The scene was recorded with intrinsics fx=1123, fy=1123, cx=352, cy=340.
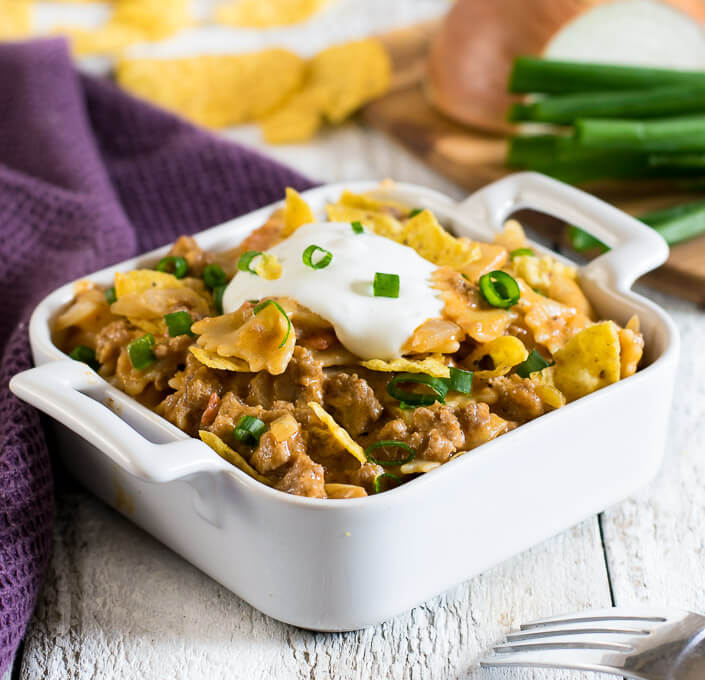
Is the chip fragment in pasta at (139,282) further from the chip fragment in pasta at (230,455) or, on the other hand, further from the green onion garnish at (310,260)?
the chip fragment in pasta at (230,455)

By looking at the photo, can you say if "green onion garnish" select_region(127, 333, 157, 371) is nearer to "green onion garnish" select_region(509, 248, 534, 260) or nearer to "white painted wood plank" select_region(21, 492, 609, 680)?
"white painted wood plank" select_region(21, 492, 609, 680)

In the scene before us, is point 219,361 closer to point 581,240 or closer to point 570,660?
point 570,660

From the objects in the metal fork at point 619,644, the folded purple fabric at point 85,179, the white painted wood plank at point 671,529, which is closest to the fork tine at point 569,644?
the metal fork at point 619,644

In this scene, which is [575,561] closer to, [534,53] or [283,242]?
[283,242]

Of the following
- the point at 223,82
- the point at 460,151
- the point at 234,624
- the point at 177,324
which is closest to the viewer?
the point at 234,624

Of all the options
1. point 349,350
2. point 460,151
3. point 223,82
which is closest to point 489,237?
point 349,350

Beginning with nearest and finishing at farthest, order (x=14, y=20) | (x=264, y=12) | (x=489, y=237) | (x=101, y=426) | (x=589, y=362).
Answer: (x=101, y=426)
(x=589, y=362)
(x=489, y=237)
(x=14, y=20)
(x=264, y=12)
